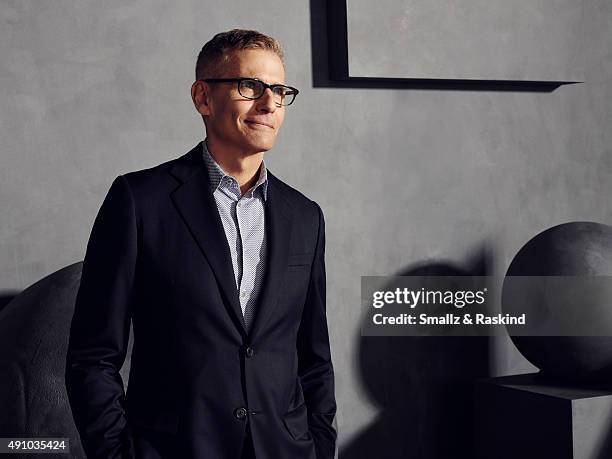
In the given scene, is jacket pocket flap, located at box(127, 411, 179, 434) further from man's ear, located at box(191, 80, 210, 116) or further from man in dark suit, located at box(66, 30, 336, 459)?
man's ear, located at box(191, 80, 210, 116)

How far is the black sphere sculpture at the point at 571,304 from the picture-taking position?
278cm

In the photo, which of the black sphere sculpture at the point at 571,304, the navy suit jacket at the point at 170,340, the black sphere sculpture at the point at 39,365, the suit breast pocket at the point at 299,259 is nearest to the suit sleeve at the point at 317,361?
the suit breast pocket at the point at 299,259

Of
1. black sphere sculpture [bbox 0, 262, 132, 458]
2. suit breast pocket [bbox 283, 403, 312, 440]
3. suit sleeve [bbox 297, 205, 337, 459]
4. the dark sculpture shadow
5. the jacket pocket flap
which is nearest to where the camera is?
the jacket pocket flap

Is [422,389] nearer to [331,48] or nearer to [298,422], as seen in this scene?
[331,48]

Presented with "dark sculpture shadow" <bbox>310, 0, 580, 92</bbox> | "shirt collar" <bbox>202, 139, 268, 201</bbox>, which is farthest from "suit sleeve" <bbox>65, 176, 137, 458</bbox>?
"dark sculpture shadow" <bbox>310, 0, 580, 92</bbox>

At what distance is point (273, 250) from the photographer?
1.51 meters

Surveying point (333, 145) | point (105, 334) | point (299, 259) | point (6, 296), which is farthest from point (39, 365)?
point (333, 145)

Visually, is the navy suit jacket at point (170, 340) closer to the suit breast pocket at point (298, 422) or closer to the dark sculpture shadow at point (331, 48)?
the suit breast pocket at point (298, 422)

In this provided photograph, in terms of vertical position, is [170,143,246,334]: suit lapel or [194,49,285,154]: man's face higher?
[194,49,285,154]: man's face

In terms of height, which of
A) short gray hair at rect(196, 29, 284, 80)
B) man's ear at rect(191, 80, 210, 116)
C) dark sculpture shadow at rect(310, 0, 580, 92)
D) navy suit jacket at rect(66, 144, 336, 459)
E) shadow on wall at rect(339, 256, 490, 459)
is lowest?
shadow on wall at rect(339, 256, 490, 459)

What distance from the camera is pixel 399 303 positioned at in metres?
3.27

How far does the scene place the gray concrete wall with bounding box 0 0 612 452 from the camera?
278 centimetres

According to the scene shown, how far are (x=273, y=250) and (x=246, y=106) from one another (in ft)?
0.85

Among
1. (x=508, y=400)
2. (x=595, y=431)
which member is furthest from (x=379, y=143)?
(x=595, y=431)
